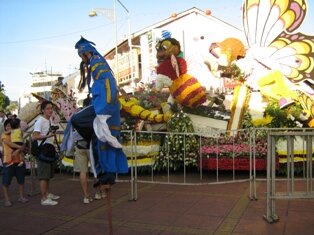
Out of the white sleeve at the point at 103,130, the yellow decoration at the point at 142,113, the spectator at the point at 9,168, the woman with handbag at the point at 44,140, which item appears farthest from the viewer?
the yellow decoration at the point at 142,113

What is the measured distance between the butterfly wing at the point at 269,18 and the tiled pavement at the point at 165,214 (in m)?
4.30

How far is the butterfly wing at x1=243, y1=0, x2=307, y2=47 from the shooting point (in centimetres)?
992

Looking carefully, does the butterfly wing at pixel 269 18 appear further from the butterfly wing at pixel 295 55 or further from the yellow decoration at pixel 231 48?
the yellow decoration at pixel 231 48

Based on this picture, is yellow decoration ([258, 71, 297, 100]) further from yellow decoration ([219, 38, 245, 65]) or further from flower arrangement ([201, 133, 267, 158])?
yellow decoration ([219, 38, 245, 65])

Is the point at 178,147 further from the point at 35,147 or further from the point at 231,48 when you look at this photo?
the point at 231,48

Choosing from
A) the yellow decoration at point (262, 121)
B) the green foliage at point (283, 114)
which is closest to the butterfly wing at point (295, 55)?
the green foliage at point (283, 114)

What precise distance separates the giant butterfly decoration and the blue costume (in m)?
6.44

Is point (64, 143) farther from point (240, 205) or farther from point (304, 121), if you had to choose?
point (304, 121)

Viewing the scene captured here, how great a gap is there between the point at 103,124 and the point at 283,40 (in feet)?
23.3

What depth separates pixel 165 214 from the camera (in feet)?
19.3

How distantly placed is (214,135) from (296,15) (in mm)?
3733

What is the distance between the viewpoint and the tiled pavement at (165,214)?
16.9 ft

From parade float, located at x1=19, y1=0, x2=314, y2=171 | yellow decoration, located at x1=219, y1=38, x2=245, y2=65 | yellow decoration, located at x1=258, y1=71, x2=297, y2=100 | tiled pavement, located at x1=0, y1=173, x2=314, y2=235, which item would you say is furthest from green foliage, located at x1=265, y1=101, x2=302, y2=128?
yellow decoration, located at x1=219, y1=38, x2=245, y2=65

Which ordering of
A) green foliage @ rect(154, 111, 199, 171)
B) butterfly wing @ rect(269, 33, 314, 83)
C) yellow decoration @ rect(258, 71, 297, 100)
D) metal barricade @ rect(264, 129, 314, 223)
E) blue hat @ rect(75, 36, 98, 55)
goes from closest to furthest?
blue hat @ rect(75, 36, 98, 55) < metal barricade @ rect(264, 129, 314, 223) < green foliage @ rect(154, 111, 199, 171) < yellow decoration @ rect(258, 71, 297, 100) < butterfly wing @ rect(269, 33, 314, 83)
